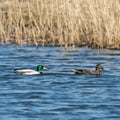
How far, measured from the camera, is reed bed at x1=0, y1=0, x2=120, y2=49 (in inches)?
741

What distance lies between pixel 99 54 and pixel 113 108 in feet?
24.7

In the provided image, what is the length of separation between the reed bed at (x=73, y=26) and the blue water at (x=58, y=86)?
0.33 m

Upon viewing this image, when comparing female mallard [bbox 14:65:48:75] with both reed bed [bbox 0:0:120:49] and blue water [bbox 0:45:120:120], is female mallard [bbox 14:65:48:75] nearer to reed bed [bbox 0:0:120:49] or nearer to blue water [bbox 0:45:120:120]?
blue water [bbox 0:45:120:120]

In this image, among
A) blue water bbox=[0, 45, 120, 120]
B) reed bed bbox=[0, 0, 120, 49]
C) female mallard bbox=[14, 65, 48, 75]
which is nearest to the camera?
blue water bbox=[0, 45, 120, 120]

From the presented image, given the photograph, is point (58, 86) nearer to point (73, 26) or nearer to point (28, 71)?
point (28, 71)

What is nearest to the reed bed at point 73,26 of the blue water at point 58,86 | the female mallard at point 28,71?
the blue water at point 58,86

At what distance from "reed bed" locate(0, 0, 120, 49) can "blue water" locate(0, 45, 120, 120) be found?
0.33 meters

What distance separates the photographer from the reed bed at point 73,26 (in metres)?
18.8

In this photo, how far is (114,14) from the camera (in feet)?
61.9

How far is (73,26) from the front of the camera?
19.6 m

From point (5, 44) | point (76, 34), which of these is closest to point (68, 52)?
point (76, 34)

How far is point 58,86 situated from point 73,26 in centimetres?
559

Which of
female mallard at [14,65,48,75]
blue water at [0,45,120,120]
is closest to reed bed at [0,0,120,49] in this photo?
blue water at [0,45,120,120]

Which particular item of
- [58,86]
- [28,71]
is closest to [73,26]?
[28,71]
